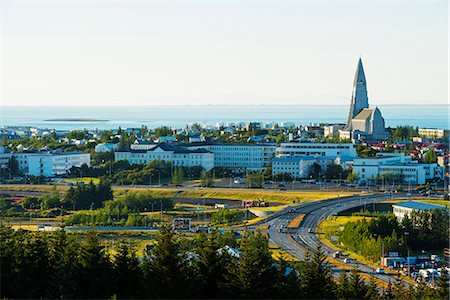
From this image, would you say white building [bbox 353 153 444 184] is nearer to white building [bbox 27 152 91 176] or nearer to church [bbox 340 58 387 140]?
white building [bbox 27 152 91 176]

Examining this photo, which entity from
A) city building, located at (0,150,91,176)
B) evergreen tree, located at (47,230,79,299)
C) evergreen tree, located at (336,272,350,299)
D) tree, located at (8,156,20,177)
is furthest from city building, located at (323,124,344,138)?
evergreen tree, located at (47,230,79,299)

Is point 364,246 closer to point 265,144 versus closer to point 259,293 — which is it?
point 259,293

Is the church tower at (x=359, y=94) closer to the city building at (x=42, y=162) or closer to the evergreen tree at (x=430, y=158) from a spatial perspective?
the evergreen tree at (x=430, y=158)

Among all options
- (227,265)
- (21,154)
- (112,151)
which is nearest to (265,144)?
(112,151)

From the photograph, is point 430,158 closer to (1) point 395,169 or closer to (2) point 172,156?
(1) point 395,169

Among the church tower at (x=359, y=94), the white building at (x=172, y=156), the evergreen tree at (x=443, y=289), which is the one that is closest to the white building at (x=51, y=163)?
the white building at (x=172, y=156)
